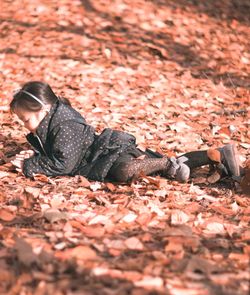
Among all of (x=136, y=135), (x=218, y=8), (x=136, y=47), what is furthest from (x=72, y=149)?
(x=218, y=8)

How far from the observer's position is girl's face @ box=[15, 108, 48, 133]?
11.6ft

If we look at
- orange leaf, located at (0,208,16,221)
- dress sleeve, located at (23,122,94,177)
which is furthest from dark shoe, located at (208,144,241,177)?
orange leaf, located at (0,208,16,221)

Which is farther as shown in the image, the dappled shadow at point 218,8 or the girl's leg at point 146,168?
the dappled shadow at point 218,8

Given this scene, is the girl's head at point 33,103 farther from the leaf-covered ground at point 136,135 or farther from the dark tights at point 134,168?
the dark tights at point 134,168

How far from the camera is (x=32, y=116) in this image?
3.54 meters

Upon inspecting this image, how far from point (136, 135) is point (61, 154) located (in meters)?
1.13

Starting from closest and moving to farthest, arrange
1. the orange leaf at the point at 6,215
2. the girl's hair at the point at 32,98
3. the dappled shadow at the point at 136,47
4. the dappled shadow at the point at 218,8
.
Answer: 1. the orange leaf at the point at 6,215
2. the girl's hair at the point at 32,98
3. the dappled shadow at the point at 136,47
4. the dappled shadow at the point at 218,8

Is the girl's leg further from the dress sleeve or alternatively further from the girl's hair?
the girl's hair

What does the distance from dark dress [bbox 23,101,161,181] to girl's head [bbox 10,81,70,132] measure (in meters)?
0.05

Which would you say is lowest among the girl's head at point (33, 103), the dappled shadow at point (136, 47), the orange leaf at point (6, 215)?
the dappled shadow at point (136, 47)

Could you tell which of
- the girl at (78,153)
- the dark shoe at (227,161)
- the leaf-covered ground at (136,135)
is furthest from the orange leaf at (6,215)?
the dark shoe at (227,161)

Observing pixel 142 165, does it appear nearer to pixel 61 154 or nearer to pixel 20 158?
pixel 61 154

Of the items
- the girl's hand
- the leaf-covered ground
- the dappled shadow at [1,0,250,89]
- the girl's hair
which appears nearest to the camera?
the leaf-covered ground

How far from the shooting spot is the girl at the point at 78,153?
11.5 feet
